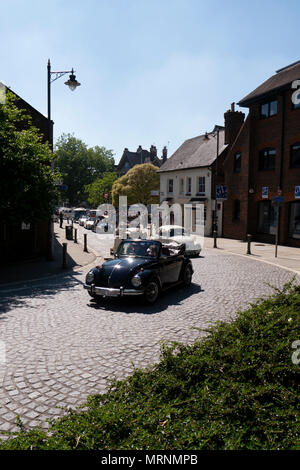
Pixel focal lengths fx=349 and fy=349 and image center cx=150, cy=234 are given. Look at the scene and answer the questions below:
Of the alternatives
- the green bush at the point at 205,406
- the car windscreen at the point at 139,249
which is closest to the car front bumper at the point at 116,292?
the car windscreen at the point at 139,249

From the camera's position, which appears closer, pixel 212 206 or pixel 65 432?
pixel 65 432

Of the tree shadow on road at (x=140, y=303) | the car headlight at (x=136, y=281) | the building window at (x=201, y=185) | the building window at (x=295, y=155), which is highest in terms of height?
the building window at (x=295, y=155)

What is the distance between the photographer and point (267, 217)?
24.7 m

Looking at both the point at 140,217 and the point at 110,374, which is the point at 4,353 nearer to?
the point at 110,374

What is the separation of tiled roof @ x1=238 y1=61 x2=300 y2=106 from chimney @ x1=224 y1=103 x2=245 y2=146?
3.50m

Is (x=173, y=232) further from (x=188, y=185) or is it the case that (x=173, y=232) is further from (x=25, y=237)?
(x=188, y=185)

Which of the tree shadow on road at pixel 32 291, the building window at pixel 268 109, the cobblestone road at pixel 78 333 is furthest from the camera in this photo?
the building window at pixel 268 109

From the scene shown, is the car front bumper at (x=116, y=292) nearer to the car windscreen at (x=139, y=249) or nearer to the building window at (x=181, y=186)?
the car windscreen at (x=139, y=249)

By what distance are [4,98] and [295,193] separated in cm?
1694

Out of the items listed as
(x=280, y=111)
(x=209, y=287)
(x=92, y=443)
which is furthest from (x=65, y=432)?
(x=280, y=111)

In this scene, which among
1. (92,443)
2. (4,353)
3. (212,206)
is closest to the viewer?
(92,443)

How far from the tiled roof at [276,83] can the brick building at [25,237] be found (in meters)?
14.7

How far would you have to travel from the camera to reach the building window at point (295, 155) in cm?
2166
